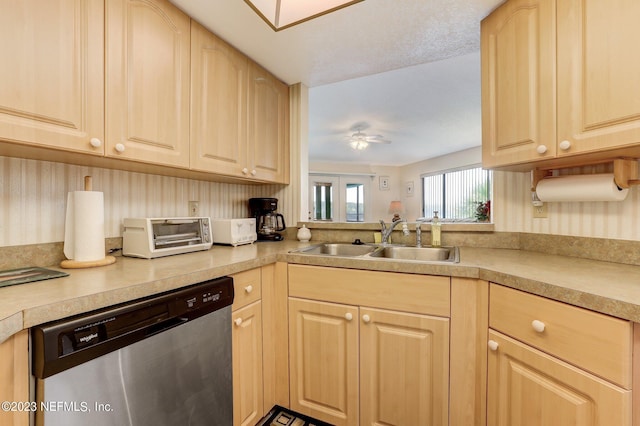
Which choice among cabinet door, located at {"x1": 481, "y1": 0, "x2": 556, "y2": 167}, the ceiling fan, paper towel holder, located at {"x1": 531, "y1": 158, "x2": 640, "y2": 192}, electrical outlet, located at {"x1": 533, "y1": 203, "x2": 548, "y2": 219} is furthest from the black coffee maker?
the ceiling fan

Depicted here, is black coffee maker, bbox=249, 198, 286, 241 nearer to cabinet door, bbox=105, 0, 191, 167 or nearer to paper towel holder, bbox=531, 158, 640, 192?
cabinet door, bbox=105, 0, 191, 167

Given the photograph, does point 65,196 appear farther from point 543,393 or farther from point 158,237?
point 543,393

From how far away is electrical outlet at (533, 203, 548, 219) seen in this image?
1.47m

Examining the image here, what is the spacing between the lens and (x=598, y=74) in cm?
99

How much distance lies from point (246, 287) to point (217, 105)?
961mm

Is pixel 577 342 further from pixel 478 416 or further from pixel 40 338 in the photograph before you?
pixel 40 338

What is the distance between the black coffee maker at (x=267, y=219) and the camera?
2041 mm

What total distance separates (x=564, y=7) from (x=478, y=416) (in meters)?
1.59

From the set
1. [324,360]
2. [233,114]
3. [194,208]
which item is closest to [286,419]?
[324,360]

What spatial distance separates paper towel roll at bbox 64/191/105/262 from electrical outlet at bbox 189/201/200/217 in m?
0.61

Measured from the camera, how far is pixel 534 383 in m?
0.93

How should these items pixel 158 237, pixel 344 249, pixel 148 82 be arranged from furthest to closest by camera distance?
pixel 344 249 → pixel 158 237 → pixel 148 82

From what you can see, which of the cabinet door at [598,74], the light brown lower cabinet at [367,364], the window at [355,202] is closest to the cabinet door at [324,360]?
the light brown lower cabinet at [367,364]

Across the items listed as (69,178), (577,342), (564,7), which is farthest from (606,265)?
(69,178)
